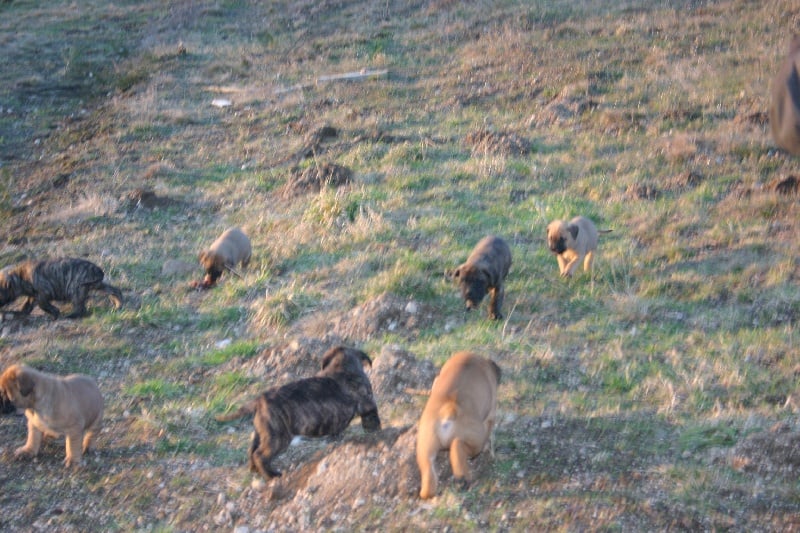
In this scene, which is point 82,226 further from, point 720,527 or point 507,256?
point 720,527

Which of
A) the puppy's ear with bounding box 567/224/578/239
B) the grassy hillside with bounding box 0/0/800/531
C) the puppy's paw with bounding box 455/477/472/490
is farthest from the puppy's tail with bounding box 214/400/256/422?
the puppy's ear with bounding box 567/224/578/239

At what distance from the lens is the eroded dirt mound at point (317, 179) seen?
508 inches

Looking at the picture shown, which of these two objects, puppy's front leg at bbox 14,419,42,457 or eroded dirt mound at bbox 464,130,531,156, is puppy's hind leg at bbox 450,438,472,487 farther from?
eroded dirt mound at bbox 464,130,531,156

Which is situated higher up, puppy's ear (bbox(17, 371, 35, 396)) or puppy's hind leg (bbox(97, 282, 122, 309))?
puppy's ear (bbox(17, 371, 35, 396))

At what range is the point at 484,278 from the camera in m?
8.58

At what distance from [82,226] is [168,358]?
5009 millimetres

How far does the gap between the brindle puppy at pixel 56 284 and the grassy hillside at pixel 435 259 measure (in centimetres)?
24

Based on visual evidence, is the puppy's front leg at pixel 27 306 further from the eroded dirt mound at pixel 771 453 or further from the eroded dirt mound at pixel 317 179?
the eroded dirt mound at pixel 771 453

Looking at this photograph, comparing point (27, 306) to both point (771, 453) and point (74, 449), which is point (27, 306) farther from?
point (771, 453)

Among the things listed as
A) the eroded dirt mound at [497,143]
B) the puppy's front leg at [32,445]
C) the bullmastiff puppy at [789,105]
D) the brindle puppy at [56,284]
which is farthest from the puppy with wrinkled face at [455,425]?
the eroded dirt mound at [497,143]

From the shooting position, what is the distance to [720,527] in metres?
4.93

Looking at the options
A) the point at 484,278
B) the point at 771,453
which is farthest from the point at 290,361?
the point at 771,453

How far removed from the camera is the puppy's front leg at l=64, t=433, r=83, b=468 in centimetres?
660

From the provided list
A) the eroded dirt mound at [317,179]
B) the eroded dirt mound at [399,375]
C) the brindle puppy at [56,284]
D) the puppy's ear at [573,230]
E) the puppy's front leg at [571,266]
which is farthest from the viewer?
the eroded dirt mound at [317,179]
